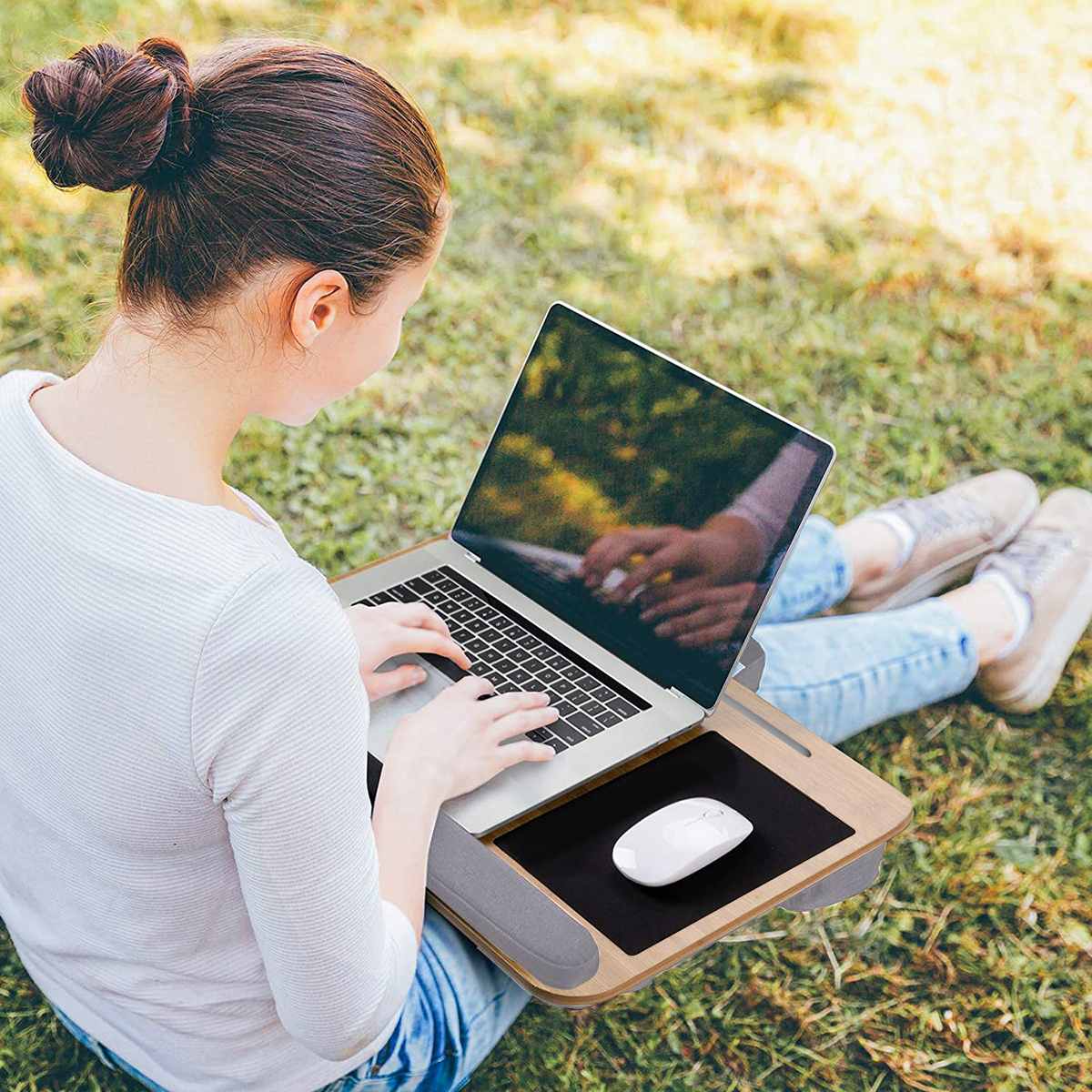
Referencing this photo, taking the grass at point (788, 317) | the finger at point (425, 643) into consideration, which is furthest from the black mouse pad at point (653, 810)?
the grass at point (788, 317)

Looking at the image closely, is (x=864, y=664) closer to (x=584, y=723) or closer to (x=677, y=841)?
(x=584, y=723)

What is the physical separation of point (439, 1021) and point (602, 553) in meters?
0.57

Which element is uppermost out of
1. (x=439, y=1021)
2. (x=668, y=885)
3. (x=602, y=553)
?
(x=602, y=553)

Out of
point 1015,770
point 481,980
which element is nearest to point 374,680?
point 481,980

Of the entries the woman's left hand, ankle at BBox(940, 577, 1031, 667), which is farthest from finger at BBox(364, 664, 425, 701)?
ankle at BBox(940, 577, 1031, 667)

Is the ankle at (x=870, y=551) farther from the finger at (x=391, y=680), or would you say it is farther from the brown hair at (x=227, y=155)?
the brown hair at (x=227, y=155)

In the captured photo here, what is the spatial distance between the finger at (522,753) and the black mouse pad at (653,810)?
0.19 feet

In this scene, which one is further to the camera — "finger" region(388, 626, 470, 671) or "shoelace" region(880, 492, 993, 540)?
"shoelace" region(880, 492, 993, 540)

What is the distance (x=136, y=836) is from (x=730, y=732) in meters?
0.70

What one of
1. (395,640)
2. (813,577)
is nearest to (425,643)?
(395,640)

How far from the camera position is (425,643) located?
1.58 m

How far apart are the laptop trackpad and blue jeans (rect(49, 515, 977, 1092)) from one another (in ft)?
0.65

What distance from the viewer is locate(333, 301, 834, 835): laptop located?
1.52 meters

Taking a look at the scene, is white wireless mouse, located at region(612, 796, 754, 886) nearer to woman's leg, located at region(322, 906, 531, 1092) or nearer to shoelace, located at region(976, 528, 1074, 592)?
woman's leg, located at region(322, 906, 531, 1092)
